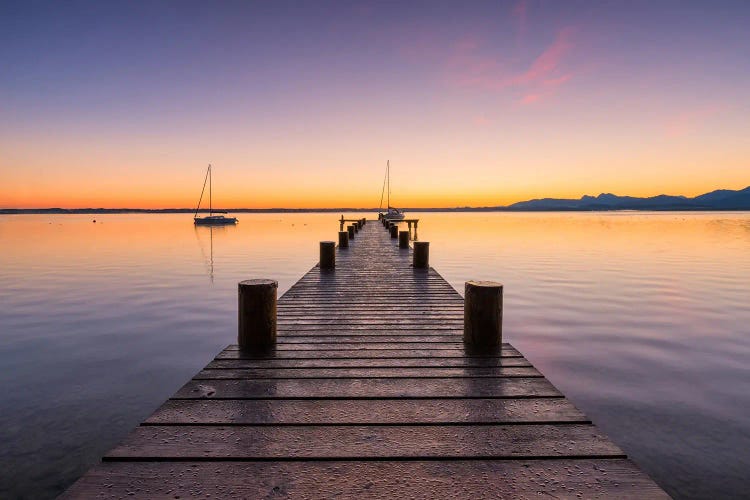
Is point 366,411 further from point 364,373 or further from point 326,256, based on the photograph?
point 326,256

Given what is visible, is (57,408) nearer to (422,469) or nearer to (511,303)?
(422,469)

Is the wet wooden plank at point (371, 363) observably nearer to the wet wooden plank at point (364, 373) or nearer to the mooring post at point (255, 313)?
the wet wooden plank at point (364, 373)

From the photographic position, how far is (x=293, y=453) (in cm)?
268

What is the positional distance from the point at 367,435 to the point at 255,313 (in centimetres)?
231

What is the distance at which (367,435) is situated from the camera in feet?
9.53

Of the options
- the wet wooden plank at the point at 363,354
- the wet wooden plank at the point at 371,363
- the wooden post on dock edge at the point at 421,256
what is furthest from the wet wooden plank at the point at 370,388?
the wooden post on dock edge at the point at 421,256

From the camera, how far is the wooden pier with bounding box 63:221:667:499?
2.40 meters

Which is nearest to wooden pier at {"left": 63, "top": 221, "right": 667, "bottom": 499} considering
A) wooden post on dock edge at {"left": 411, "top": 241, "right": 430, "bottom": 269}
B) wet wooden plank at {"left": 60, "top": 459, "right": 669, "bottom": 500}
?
wet wooden plank at {"left": 60, "top": 459, "right": 669, "bottom": 500}

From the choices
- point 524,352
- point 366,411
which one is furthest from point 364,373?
point 524,352

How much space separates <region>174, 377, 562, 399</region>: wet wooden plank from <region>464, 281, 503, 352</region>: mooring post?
0.89 m

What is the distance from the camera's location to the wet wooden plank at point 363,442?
268 centimetres

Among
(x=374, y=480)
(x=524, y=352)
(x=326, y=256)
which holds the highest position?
(x=326, y=256)

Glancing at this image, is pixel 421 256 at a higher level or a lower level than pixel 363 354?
higher

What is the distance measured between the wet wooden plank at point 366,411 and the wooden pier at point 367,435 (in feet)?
0.05
